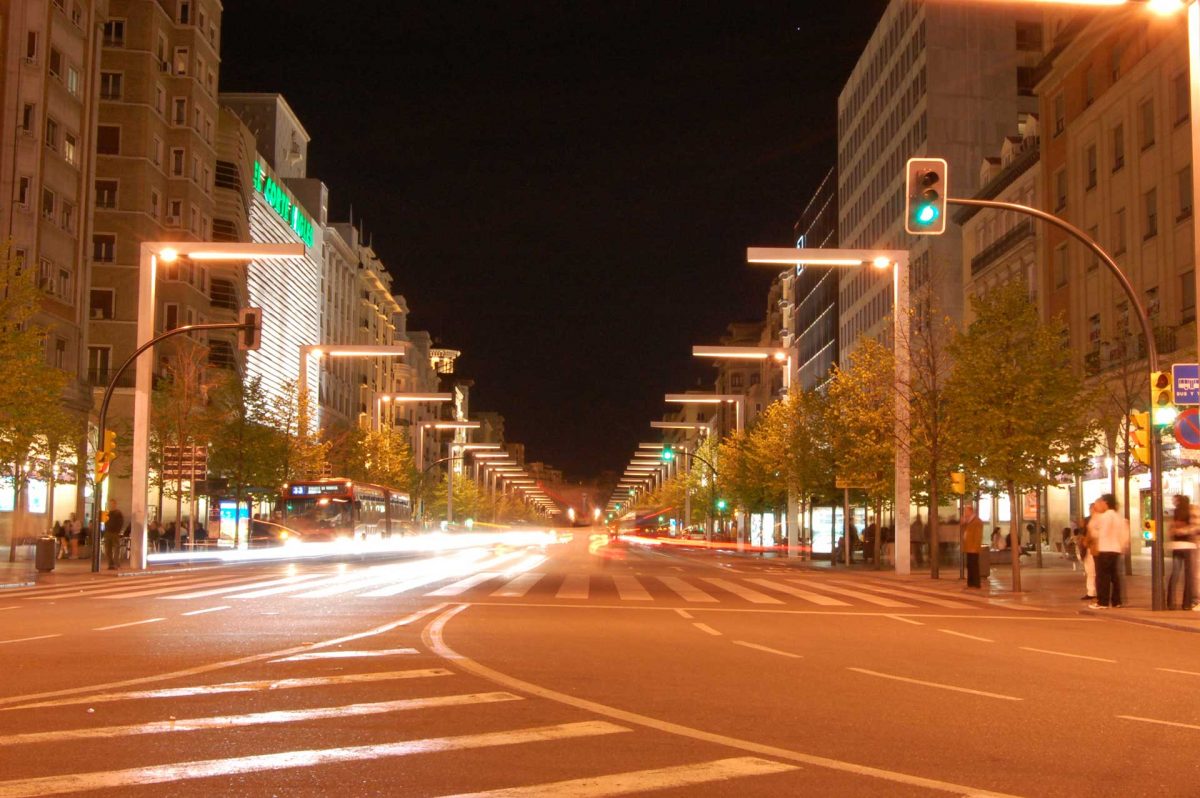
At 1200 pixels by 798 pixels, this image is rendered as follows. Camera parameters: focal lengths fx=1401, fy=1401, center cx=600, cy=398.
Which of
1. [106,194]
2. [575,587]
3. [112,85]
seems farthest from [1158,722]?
[112,85]

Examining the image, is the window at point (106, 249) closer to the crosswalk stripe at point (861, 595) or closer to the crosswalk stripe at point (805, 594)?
the crosswalk stripe at point (805, 594)

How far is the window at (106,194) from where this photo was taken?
63781mm

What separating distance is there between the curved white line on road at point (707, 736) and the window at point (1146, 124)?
37.7 m

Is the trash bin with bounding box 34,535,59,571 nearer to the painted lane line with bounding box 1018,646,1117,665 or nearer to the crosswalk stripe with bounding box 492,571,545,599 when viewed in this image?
the crosswalk stripe with bounding box 492,571,545,599

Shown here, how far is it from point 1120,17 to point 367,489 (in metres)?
35.2

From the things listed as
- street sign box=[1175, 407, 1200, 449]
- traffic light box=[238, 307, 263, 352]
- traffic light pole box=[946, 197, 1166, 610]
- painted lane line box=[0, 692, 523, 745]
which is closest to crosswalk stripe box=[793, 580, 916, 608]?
traffic light pole box=[946, 197, 1166, 610]

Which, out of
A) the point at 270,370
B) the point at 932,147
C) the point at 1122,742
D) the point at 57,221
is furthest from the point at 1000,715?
the point at 270,370

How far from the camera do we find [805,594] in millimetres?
27969

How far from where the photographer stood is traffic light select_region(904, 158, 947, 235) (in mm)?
18505

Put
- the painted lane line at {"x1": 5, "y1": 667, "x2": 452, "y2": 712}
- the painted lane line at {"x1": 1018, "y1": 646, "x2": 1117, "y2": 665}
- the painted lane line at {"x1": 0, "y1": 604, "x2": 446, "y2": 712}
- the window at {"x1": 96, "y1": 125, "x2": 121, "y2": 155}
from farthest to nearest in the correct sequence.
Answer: the window at {"x1": 96, "y1": 125, "x2": 121, "y2": 155}
the painted lane line at {"x1": 1018, "y1": 646, "x2": 1117, "y2": 665}
the painted lane line at {"x1": 0, "y1": 604, "x2": 446, "y2": 712}
the painted lane line at {"x1": 5, "y1": 667, "x2": 452, "y2": 712}

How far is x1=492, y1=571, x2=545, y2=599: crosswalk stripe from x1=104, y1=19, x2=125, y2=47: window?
40679mm

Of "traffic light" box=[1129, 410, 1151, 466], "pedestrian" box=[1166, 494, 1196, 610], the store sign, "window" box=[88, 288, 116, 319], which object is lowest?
"pedestrian" box=[1166, 494, 1196, 610]

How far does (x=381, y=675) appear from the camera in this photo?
1212cm

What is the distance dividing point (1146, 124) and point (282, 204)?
186 ft
